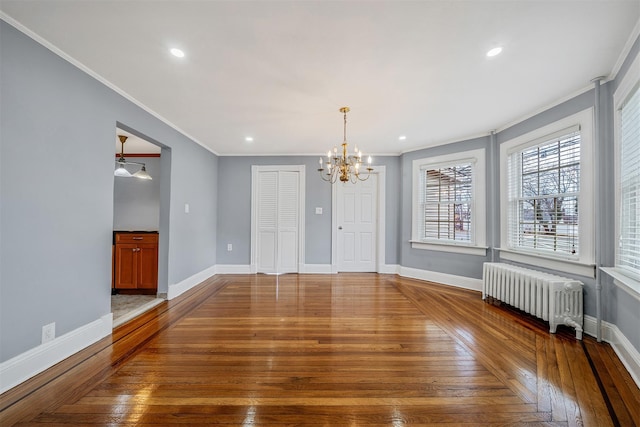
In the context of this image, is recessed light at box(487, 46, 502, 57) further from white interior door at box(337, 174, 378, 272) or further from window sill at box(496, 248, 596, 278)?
white interior door at box(337, 174, 378, 272)

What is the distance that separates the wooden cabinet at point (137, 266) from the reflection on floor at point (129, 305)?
6.8 inches

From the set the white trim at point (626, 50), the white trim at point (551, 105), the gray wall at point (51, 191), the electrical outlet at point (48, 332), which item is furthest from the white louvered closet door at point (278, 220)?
the white trim at point (626, 50)

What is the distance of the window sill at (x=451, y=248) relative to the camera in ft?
13.1

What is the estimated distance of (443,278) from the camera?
173 inches

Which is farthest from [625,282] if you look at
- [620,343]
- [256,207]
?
[256,207]

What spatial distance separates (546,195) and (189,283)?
16.8ft

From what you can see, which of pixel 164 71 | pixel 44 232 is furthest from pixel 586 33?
pixel 44 232

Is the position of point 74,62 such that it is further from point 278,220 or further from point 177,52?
point 278,220

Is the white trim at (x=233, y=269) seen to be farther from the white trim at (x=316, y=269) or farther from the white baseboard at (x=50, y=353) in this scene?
the white baseboard at (x=50, y=353)

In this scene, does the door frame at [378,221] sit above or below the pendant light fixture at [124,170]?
below

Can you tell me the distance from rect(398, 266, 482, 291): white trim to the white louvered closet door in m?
2.26

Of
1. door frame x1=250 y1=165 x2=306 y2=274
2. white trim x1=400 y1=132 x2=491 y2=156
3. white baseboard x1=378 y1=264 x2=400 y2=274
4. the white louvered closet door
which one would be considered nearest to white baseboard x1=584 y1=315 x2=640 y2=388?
white trim x1=400 y1=132 x2=491 y2=156

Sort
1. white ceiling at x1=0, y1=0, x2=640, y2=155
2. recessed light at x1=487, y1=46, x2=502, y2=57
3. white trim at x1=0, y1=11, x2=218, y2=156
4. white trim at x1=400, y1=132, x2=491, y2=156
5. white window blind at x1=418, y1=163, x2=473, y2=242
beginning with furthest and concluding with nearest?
white window blind at x1=418, y1=163, x2=473, y2=242
white trim at x1=400, y1=132, x2=491, y2=156
recessed light at x1=487, y1=46, x2=502, y2=57
white trim at x1=0, y1=11, x2=218, y2=156
white ceiling at x1=0, y1=0, x2=640, y2=155

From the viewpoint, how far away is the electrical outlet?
1.92 metres
